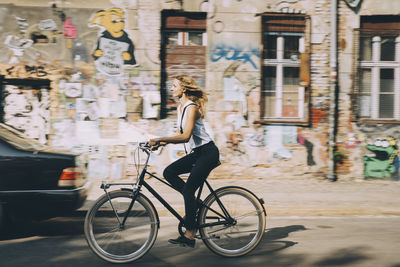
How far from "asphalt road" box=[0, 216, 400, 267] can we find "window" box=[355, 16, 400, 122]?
483 cm

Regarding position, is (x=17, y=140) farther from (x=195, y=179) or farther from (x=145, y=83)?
(x=145, y=83)

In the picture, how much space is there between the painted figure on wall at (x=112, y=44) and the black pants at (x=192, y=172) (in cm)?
631

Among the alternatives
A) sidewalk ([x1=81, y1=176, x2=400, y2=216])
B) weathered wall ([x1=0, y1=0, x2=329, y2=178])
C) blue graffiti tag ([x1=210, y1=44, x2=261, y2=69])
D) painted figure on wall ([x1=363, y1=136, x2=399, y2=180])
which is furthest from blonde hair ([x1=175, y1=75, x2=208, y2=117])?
painted figure on wall ([x1=363, y1=136, x2=399, y2=180])

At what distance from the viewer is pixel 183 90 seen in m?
4.96

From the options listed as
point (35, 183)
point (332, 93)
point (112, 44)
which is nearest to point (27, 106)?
point (112, 44)

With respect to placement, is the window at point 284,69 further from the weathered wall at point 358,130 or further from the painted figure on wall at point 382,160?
the painted figure on wall at point 382,160

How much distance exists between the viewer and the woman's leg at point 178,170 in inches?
196

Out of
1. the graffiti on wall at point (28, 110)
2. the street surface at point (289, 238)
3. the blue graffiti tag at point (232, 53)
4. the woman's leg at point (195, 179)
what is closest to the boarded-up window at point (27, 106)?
the graffiti on wall at point (28, 110)

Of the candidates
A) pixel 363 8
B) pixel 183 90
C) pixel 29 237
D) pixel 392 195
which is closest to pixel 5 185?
pixel 29 237

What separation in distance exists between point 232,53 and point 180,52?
3.89 feet

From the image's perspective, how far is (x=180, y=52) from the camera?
11.1 m

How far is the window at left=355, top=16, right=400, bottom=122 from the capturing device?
11.4m

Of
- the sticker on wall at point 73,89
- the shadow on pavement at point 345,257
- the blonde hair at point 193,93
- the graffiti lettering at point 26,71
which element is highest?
the graffiti lettering at point 26,71

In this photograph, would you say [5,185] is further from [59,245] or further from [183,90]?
[183,90]
